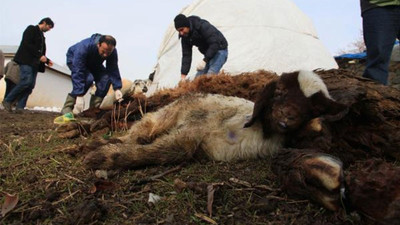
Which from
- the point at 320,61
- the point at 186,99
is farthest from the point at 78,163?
the point at 320,61

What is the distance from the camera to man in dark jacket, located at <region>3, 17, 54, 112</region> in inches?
373

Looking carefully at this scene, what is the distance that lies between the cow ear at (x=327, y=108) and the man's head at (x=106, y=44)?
5433 mm

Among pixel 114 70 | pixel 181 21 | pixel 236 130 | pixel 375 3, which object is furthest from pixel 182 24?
pixel 236 130

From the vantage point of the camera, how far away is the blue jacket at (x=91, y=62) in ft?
24.2

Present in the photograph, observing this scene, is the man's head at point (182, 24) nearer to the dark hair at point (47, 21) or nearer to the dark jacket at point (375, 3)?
the dark jacket at point (375, 3)

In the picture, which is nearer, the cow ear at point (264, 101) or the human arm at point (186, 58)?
the cow ear at point (264, 101)

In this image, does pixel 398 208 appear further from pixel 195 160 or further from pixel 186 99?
pixel 186 99

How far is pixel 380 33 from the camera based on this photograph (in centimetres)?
427

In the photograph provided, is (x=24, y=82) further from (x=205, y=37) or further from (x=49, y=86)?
(x=49, y=86)

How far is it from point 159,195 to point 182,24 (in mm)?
5400

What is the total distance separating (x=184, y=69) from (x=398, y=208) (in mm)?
6432

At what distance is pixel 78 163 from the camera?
9.79 feet

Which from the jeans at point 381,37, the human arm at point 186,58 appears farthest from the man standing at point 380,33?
the human arm at point 186,58

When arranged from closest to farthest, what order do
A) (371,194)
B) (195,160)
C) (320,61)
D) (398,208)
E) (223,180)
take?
(398,208)
(371,194)
(223,180)
(195,160)
(320,61)
